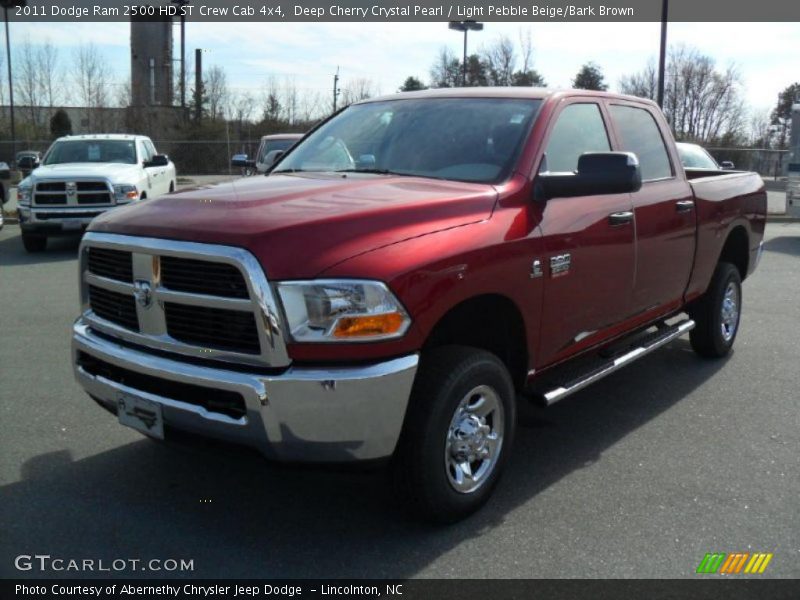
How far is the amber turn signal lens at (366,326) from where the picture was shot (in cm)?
317

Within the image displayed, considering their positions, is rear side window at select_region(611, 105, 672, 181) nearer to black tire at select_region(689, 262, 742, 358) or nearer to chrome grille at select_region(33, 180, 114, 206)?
black tire at select_region(689, 262, 742, 358)

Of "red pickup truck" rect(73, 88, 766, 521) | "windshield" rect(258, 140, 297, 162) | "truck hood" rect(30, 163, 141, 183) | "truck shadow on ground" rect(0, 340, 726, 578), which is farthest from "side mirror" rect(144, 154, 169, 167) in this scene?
"truck shadow on ground" rect(0, 340, 726, 578)

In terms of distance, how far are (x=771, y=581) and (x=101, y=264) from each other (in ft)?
10.7

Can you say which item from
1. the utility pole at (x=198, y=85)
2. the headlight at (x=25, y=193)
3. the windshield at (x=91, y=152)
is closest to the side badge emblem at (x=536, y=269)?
the headlight at (x=25, y=193)

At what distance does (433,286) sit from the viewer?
11.0 ft

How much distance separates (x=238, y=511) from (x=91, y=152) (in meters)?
12.1

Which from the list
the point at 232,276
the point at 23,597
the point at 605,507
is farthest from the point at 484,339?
the point at 23,597

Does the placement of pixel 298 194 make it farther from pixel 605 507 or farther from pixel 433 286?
pixel 605 507

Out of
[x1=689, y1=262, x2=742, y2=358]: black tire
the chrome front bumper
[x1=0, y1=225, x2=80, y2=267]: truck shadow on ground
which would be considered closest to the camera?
the chrome front bumper

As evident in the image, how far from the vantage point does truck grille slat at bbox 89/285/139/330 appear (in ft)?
12.1

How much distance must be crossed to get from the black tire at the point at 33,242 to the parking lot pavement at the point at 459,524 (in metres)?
8.05

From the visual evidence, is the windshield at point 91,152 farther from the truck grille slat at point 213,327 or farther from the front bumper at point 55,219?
the truck grille slat at point 213,327

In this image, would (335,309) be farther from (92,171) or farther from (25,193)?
(25,193)

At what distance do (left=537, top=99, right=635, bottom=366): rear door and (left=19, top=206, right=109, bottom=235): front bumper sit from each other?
9861mm
